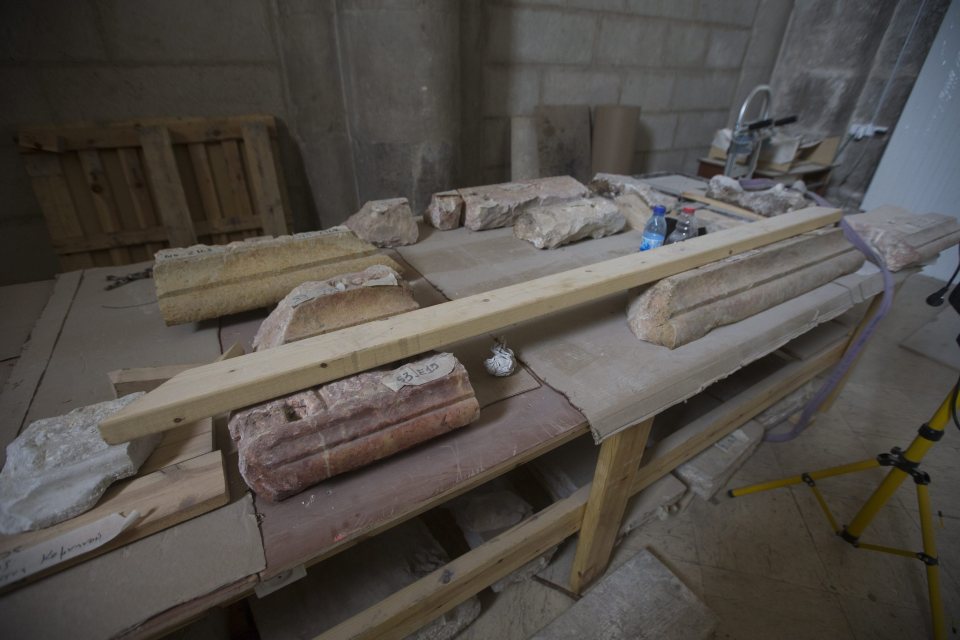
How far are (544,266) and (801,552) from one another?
1745 mm

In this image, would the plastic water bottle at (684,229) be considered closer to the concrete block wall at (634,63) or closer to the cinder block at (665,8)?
the concrete block wall at (634,63)

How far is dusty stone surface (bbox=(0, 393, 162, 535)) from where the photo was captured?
2.56 ft

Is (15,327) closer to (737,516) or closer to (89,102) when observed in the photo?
(89,102)

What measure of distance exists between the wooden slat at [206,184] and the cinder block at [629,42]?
3.19 metres

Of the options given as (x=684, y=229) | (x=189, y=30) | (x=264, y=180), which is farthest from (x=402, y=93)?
(x=684, y=229)

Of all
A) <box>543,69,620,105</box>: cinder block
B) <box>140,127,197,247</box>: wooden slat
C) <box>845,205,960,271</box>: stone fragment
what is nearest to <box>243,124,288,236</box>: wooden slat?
<box>140,127,197,247</box>: wooden slat

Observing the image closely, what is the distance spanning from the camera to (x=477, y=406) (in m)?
1.03

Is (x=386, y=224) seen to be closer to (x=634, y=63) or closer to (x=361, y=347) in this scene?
(x=361, y=347)

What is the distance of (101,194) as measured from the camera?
252cm

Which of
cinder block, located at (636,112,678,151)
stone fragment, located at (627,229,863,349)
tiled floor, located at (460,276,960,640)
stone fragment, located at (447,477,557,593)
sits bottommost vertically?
tiled floor, located at (460,276,960,640)

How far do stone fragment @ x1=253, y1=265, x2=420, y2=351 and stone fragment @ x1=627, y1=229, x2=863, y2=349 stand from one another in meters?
0.79

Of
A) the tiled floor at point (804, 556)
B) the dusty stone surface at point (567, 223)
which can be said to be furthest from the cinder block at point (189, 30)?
the tiled floor at point (804, 556)

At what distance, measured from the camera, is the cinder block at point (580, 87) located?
11.8ft

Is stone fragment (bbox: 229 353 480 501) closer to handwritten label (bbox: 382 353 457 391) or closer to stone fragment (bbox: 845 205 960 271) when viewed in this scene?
handwritten label (bbox: 382 353 457 391)
